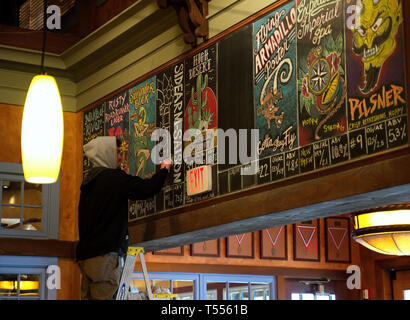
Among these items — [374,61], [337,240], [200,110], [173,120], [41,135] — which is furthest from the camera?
[337,240]

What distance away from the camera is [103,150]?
4844mm

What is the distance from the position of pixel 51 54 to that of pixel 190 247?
265 centimetres

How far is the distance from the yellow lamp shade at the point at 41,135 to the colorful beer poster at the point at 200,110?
4.06 ft

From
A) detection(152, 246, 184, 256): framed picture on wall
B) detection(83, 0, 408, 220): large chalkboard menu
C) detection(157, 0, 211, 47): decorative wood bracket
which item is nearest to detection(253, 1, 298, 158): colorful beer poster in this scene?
detection(83, 0, 408, 220): large chalkboard menu

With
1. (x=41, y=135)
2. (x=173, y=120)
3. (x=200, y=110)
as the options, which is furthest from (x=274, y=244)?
(x=41, y=135)

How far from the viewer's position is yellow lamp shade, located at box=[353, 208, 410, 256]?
7.19 metres

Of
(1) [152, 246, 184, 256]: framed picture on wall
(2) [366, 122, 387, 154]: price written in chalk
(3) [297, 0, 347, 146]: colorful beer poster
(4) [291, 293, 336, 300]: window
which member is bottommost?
(4) [291, 293, 336, 300]: window

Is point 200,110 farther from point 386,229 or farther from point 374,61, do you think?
point 386,229

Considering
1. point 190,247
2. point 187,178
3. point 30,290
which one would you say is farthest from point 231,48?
point 190,247

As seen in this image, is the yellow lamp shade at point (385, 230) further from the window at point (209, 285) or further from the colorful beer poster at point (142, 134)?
the colorful beer poster at point (142, 134)

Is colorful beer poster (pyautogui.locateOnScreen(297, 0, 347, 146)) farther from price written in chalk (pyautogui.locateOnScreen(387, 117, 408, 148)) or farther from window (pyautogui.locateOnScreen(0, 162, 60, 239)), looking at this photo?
window (pyautogui.locateOnScreen(0, 162, 60, 239))

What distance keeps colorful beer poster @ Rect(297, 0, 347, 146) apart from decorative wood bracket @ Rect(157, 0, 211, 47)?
99cm

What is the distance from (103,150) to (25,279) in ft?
7.60
